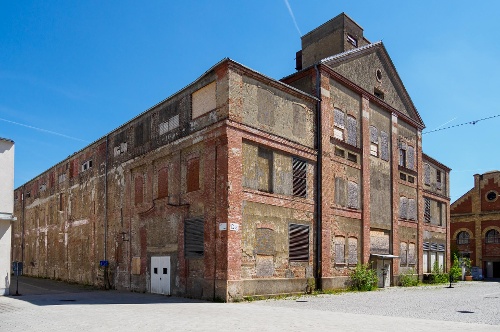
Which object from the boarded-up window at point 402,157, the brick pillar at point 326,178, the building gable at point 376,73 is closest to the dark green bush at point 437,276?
the boarded-up window at point 402,157

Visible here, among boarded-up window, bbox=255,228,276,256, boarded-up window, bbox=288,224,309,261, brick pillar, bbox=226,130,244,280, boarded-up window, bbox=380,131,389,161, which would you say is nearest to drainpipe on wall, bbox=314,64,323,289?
boarded-up window, bbox=288,224,309,261

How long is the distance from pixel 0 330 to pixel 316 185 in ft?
49.0

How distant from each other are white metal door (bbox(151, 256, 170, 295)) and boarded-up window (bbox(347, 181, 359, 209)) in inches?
385

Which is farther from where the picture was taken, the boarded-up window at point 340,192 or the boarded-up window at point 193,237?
the boarded-up window at point 340,192

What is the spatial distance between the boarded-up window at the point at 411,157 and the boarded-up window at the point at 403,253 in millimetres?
5238

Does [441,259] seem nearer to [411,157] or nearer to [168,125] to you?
[411,157]

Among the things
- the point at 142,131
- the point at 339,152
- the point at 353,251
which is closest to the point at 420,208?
the point at 353,251

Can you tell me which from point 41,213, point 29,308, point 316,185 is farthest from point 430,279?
point 41,213

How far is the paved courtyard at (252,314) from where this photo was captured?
37.2ft

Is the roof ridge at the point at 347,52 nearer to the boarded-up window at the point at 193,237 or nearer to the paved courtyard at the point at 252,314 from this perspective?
the boarded-up window at the point at 193,237

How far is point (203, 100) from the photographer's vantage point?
20.2 meters

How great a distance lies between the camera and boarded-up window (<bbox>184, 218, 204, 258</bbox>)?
1942cm

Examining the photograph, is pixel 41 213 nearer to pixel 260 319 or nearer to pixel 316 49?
pixel 316 49

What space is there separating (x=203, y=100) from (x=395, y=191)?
46.9ft
